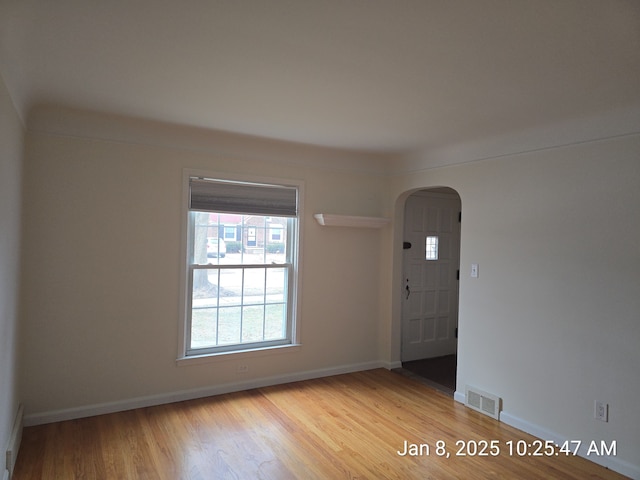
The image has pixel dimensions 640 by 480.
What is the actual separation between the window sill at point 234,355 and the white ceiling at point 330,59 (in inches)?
82.2

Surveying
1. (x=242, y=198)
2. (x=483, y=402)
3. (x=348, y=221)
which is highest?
(x=242, y=198)

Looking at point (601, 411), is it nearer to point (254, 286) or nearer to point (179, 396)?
point (254, 286)

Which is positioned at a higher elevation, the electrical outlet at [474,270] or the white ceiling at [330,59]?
the white ceiling at [330,59]

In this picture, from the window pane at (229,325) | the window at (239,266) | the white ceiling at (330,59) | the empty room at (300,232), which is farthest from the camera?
the window pane at (229,325)

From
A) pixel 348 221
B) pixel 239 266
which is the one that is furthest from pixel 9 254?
pixel 348 221

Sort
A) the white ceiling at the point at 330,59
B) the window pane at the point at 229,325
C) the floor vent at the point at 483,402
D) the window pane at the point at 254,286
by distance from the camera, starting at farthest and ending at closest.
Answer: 1. the window pane at the point at 254,286
2. the window pane at the point at 229,325
3. the floor vent at the point at 483,402
4. the white ceiling at the point at 330,59

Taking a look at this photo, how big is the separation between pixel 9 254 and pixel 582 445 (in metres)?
3.91

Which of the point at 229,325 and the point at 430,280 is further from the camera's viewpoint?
the point at 430,280

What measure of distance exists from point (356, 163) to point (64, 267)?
2.93 m

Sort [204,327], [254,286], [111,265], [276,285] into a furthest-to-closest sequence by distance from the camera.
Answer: [276,285] < [254,286] < [204,327] < [111,265]

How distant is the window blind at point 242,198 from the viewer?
3.71 meters

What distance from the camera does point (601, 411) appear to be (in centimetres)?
279

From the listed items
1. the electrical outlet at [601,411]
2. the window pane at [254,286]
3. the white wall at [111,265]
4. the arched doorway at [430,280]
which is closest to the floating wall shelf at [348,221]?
the white wall at [111,265]

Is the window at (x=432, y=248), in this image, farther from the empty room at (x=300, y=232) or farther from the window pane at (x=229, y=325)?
the window pane at (x=229, y=325)
